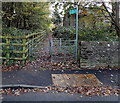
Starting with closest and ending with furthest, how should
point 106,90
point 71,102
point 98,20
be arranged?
point 71,102
point 106,90
point 98,20

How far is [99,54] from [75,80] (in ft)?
7.18

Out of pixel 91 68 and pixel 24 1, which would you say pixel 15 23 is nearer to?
pixel 24 1

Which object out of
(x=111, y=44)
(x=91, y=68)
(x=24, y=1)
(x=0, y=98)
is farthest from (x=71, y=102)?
(x=24, y=1)

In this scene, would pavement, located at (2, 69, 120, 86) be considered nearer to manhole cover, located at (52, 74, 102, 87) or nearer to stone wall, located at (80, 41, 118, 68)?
manhole cover, located at (52, 74, 102, 87)

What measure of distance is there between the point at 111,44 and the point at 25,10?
1099 cm

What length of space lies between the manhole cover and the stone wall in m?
1.14

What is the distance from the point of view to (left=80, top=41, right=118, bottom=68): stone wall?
22.9 feet

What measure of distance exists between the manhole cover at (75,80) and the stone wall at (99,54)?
1.14 meters

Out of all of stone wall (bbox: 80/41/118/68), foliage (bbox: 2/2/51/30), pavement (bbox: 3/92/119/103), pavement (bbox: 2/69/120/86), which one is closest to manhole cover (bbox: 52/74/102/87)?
pavement (bbox: 2/69/120/86)

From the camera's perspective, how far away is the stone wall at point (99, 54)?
6965mm

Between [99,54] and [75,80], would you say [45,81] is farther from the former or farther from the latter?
[99,54]

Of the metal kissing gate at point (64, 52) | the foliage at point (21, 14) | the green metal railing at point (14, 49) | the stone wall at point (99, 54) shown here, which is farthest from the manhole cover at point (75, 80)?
the foliage at point (21, 14)

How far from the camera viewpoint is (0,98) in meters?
4.03

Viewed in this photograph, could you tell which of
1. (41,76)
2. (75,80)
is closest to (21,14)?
(41,76)
